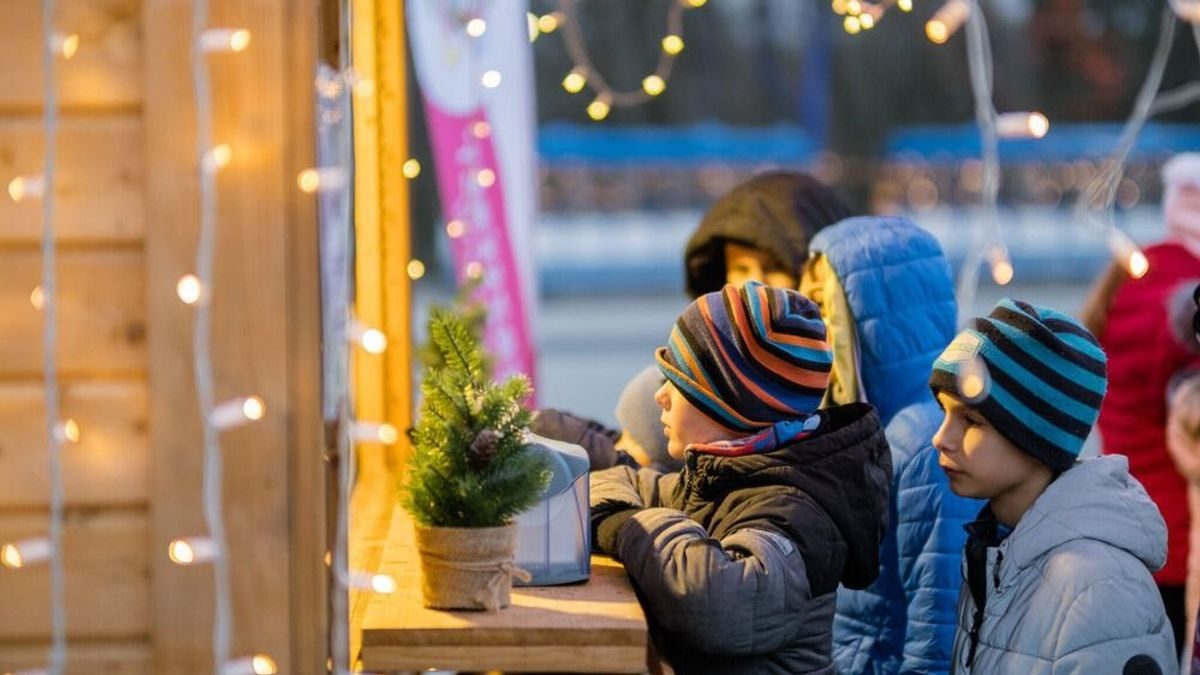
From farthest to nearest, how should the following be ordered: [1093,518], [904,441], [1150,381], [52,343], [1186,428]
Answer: [1150,381] → [1186,428] → [904,441] → [1093,518] → [52,343]

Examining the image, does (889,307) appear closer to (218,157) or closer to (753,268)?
(753,268)

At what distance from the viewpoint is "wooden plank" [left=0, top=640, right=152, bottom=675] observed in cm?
241

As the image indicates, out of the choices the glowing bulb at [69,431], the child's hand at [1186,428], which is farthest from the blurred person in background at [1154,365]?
the glowing bulb at [69,431]

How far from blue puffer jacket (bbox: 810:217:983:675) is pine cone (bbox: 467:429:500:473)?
1330 mm

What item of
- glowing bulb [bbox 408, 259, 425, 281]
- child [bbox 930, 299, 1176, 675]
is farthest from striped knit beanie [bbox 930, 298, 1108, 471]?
glowing bulb [bbox 408, 259, 425, 281]

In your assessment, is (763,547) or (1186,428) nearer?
(763,547)

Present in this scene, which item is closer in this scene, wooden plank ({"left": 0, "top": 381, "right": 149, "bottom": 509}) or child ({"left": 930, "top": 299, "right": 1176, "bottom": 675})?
wooden plank ({"left": 0, "top": 381, "right": 149, "bottom": 509})

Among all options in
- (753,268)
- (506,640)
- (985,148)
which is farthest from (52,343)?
(753,268)

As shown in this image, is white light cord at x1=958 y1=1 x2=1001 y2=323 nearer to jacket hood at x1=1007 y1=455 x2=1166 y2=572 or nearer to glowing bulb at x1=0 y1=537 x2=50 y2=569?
jacket hood at x1=1007 y1=455 x2=1166 y2=572

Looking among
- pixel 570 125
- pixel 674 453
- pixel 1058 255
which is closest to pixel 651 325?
pixel 570 125

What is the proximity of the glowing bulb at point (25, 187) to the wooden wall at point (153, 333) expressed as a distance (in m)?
0.01

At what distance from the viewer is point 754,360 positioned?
289 centimetres

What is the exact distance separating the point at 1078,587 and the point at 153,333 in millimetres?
1548

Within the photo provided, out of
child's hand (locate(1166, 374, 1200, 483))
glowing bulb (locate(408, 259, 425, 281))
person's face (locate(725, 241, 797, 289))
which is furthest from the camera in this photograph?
glowing bulb (locate(408, 259, 425, 281))
